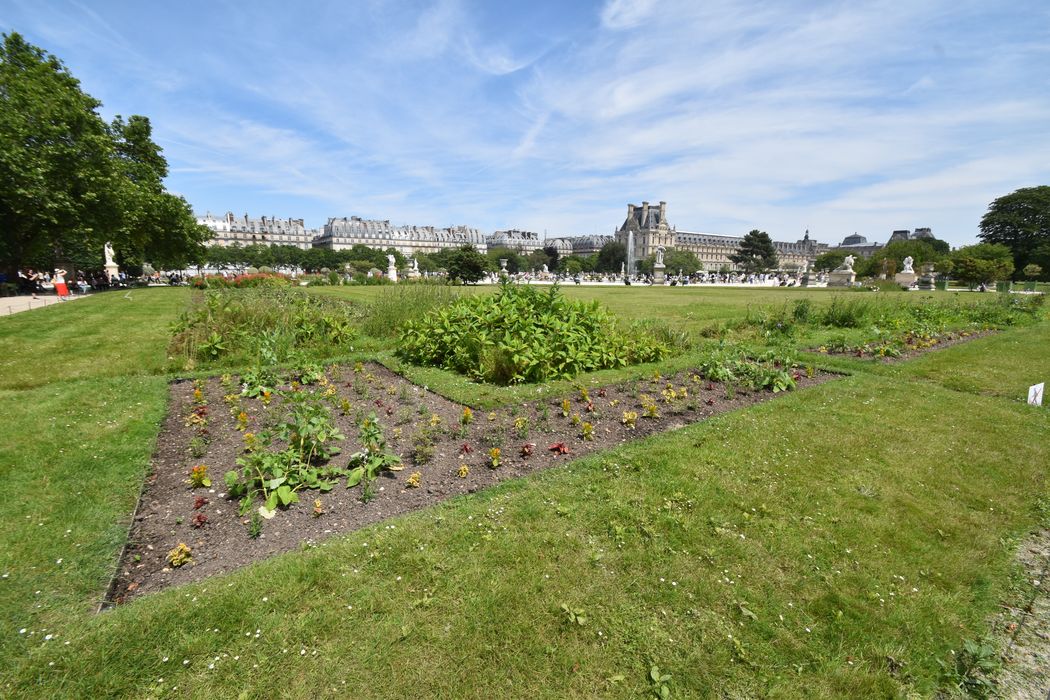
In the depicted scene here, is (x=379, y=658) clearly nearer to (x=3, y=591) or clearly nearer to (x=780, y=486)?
(x=3, y=591)

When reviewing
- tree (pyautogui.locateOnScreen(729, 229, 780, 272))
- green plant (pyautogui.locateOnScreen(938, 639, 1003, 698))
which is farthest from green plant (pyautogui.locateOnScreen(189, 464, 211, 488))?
tree (pyautogui.locateOnScreen(729, 229, 780, 272))

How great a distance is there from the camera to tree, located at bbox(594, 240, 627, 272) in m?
110

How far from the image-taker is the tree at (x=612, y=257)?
360 ft

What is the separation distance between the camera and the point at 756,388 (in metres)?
7.46

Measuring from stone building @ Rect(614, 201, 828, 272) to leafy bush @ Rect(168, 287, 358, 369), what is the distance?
120358 millimetres

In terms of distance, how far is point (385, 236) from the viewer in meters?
141

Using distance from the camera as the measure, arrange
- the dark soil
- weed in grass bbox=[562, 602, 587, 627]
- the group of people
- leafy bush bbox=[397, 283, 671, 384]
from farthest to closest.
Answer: the group of people, leafy bush bbox=[397, 283, 671, 384], the dark soil, weed in grass bbox=[562, 602, 587, 627]

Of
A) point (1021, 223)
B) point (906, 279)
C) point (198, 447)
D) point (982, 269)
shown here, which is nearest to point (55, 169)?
point (198, 447)

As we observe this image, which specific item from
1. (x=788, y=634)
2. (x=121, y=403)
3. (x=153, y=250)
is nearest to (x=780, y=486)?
(x=788, y=634)

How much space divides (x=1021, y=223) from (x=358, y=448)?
95833mm

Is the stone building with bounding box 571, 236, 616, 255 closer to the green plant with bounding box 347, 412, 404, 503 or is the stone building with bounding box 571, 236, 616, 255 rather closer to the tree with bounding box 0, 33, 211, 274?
the tree with bounding box 0, 33, 211, 274

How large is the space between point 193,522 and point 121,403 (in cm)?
385

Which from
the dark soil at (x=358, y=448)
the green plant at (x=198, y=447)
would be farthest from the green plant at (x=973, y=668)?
the green plant at (x=198, y=447)

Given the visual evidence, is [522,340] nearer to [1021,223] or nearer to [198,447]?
[198,447]
